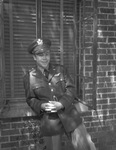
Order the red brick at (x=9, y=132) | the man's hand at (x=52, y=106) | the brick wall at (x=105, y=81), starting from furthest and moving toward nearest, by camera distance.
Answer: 1. the brick wall at (x=105, y=81)
2. the red brick at (x=9, y=132)
3. the man's hand at (x=52, y=106)

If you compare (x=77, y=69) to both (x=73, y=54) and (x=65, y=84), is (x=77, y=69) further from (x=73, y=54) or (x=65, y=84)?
(x=65, y=84)

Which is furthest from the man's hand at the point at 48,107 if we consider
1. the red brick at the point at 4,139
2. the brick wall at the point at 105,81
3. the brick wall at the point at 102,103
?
the brick wall at the point at 105,81

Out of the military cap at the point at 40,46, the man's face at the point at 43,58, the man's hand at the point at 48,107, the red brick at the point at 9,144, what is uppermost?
the military cap at the point at 40,46

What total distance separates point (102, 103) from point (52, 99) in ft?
4.30

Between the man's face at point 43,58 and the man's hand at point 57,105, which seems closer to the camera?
the man's hand at point 57,105

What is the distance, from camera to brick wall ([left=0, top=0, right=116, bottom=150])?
3101 mm

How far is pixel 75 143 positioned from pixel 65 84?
0.69m

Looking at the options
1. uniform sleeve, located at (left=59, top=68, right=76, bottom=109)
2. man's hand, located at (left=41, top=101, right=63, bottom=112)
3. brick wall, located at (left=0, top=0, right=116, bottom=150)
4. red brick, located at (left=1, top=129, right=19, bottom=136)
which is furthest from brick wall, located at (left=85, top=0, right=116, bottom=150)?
man's hand, located at (left=41, top=101, right=63, bottom=112)

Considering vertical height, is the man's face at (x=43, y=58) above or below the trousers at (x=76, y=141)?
above

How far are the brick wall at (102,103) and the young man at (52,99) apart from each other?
0.86m

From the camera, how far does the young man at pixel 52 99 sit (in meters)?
2.35

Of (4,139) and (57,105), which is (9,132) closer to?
(4,139)

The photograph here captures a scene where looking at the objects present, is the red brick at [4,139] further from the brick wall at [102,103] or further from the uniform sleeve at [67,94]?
the uniform sleeve at [67,94]

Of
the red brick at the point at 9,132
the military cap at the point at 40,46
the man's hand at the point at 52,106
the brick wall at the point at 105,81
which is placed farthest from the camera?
the brick wall at the point at 105,81
